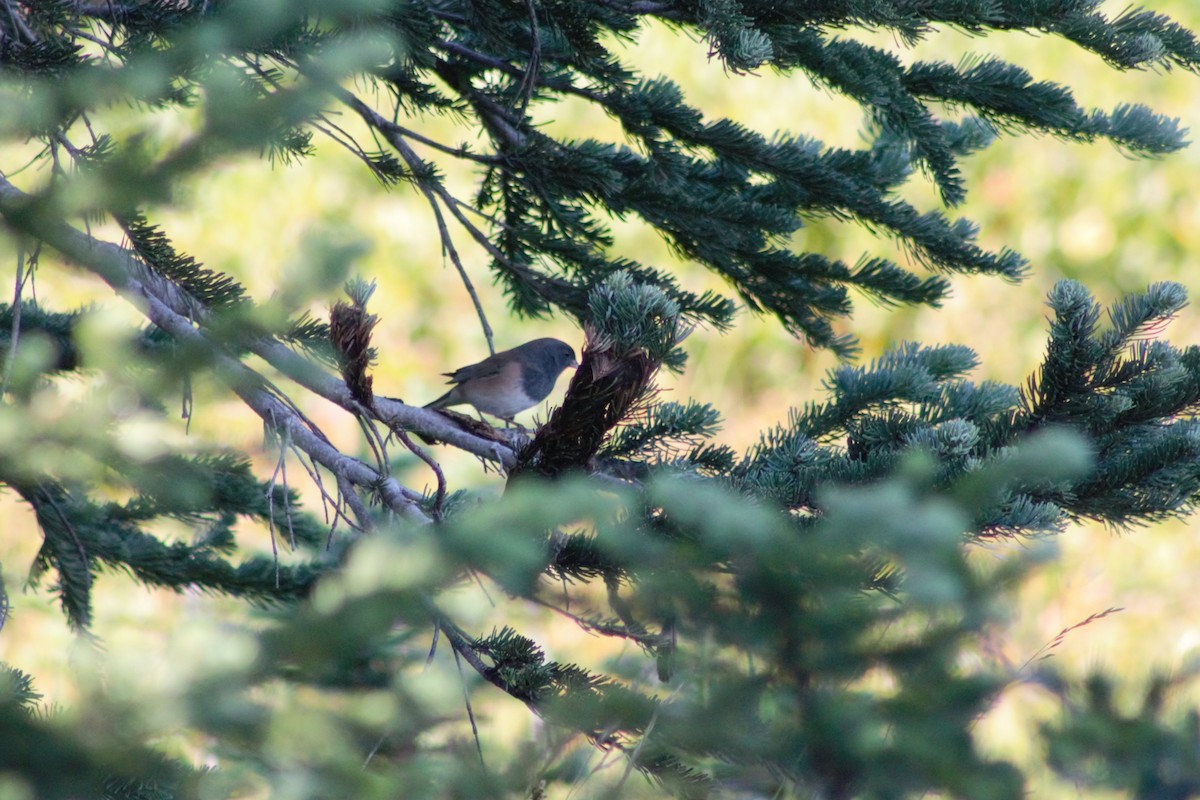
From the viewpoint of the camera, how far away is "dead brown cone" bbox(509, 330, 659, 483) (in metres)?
1.23

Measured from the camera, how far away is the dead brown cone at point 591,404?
48.4 inches

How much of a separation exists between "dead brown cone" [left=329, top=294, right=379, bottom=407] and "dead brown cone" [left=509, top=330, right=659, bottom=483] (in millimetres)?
266

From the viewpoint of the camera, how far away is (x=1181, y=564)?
14.3 feet

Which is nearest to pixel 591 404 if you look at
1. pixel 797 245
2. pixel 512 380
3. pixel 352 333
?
pixel 352 333

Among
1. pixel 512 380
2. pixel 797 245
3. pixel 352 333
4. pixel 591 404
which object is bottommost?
pixel 591 404

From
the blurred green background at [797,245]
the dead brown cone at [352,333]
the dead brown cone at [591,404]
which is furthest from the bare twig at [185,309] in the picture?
the blurred green background at [797,245]

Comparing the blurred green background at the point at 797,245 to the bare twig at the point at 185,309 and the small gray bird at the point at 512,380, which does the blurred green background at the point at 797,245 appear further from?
the bare twig at the point at 185,309

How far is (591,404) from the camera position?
1249 millimetres

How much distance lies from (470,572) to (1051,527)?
779 millimetres

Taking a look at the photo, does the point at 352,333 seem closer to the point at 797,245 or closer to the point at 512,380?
the point at 512,380

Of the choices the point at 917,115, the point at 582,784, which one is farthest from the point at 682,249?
the point at 582,784

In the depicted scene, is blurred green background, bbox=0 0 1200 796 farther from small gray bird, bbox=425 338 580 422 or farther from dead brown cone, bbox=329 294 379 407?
dead brown cone, bbox=329 294 379 407

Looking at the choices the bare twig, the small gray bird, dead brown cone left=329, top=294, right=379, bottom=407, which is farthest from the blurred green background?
dead brown cone left=329, top=294, right=379, bottom=407

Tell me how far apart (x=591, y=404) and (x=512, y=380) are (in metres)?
2.24
